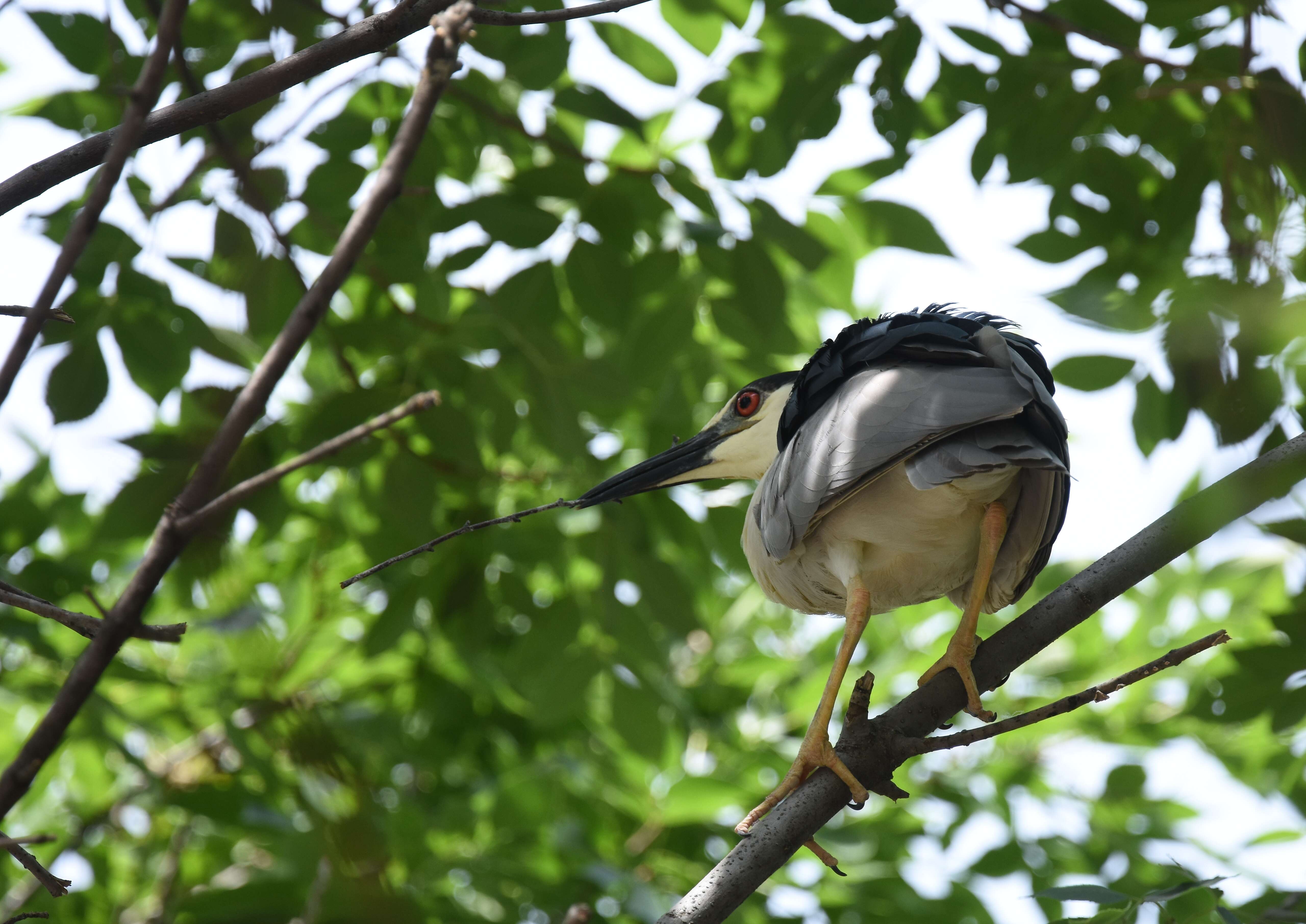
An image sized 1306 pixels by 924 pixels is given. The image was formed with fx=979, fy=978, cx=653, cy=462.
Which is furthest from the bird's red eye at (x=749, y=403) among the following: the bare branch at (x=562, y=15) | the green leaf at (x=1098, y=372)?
the bare branch at (x=562, y=15)

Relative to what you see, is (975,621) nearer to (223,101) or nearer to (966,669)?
(966,669)

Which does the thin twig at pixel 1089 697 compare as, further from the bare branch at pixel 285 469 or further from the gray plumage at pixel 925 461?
the bare branch at pixel 285 469

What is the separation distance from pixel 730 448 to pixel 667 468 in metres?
0.19

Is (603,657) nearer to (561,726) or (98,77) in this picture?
(561,726)

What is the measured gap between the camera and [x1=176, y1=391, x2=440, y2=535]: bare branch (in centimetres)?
149

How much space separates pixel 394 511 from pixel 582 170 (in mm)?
1242

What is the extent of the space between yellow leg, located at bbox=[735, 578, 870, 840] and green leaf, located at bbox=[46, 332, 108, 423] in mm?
2227

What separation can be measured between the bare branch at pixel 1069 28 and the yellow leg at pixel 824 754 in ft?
5.99

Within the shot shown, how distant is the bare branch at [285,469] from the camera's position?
1.49 meters

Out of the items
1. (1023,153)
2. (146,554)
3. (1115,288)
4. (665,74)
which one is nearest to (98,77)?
(665,74)

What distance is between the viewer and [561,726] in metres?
4.52

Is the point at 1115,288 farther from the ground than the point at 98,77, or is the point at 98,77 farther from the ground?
the point at 98,77

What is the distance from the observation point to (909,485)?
2.00 metres

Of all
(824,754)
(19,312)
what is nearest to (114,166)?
(19,312)
